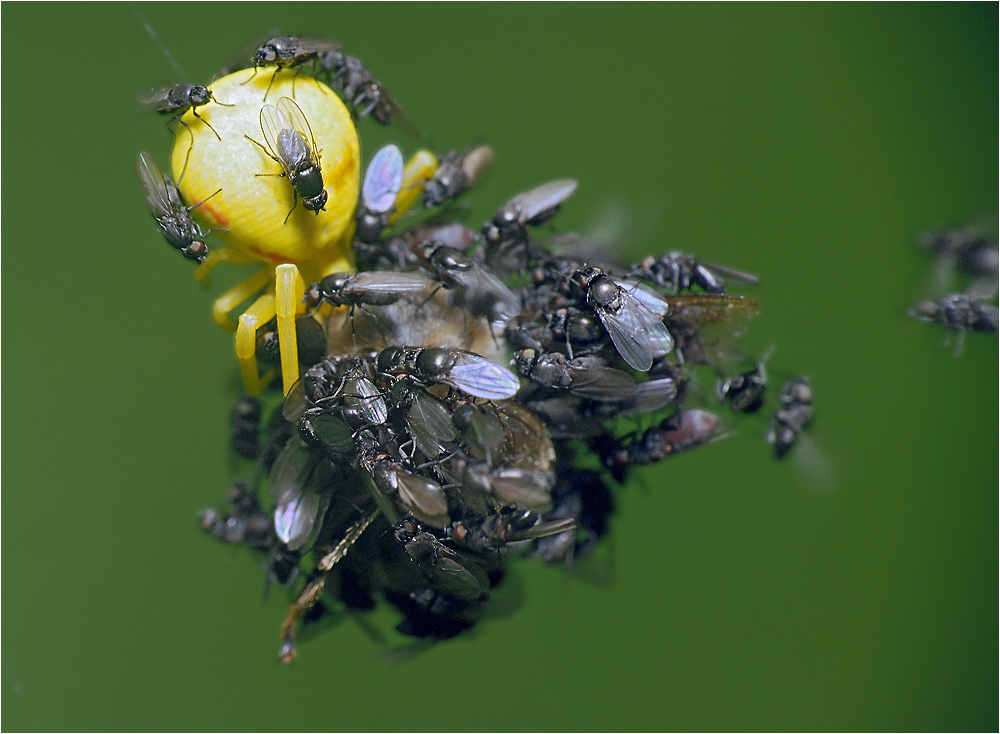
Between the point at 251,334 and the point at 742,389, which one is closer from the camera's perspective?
the point at 251,334

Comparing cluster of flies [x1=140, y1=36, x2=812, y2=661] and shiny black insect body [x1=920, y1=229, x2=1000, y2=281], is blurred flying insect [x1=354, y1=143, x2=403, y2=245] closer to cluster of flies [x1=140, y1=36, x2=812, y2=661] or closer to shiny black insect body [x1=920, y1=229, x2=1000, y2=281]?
cluster of flies [x1=140, y1=36, x2=812, y2=661]

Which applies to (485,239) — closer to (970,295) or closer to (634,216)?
(634,216)

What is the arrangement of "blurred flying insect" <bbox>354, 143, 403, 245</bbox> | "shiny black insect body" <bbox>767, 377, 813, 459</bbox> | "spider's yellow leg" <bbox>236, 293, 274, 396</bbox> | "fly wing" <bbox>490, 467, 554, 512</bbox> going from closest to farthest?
1. "fly wing" <bbox>490, 467, 554, 512</bbox>
2. "spider's yellow leg" <bbox>236, 293, 274, 396</bbox>
3. "blurred flying insect" <bbox>354, 143, 403, 245</bbox>
4. "shiny black insect body" <bbox>767, 377, 813, 459</bbox>

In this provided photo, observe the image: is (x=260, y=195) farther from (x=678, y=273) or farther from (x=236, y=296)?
(x=678, y=273)

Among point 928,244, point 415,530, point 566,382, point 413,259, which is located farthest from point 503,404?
point 928,244

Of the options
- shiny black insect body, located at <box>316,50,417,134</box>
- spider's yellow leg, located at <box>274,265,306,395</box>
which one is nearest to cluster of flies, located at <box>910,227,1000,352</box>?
shiny black insect body, located at <box>316,50,417,134</box>

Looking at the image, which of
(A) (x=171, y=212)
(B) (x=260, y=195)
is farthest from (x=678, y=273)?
(A) (x=171, y=212)
